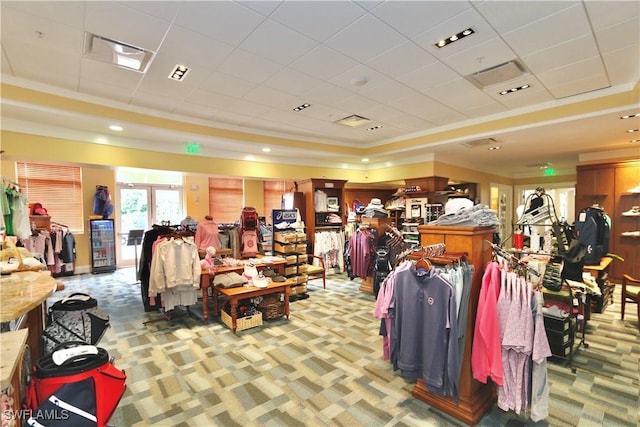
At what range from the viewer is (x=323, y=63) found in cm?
332

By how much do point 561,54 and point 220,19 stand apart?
11.3 feet

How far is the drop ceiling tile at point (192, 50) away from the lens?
2779mm

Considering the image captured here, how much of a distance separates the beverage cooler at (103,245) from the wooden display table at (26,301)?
625 cm

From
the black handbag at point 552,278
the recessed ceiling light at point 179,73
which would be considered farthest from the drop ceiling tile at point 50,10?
the black handbag at point 552,278

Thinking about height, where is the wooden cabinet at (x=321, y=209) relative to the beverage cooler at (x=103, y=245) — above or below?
above

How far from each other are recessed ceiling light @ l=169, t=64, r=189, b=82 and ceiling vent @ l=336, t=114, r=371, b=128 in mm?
2686

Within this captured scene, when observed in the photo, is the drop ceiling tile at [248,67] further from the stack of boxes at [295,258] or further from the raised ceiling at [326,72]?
the stack of boxes at [295,258]

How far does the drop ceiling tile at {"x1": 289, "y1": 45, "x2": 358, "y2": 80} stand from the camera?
10.2 ft

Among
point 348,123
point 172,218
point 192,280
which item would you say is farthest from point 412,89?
point 172,218

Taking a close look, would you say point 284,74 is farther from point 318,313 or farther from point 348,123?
point 318,313

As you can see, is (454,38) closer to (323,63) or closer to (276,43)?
(323,63)

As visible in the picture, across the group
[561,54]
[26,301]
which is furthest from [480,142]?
[26,301]

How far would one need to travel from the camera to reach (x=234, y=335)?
12.8 feet

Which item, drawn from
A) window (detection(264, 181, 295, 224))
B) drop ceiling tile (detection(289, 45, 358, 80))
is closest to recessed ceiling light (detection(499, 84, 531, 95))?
drop ceiling tile (detection(289, 45, 358, 80))
